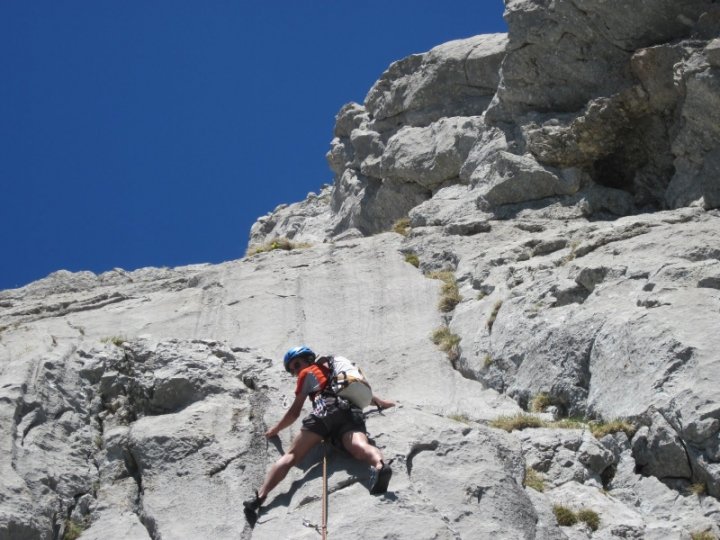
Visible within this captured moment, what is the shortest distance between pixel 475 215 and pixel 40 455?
51.2 ft

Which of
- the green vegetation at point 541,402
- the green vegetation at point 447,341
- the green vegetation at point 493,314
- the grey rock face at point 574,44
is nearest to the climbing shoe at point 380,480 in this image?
the green vegetation at point 541,402

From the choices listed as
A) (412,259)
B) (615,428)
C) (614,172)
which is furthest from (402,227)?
(615,428)

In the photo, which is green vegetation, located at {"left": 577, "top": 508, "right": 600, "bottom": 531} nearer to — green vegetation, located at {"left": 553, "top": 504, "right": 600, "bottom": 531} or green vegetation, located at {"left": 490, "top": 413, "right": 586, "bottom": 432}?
green vegetation, located at {"left": 553, "top": 504, "right": 600, "bottom": 531}

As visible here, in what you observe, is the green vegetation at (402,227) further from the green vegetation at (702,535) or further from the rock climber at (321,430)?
the green vegetation at (702,535)

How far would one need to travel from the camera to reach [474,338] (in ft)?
70.8

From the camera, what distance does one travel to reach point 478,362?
20.9 meters

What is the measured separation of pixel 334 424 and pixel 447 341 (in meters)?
7.22

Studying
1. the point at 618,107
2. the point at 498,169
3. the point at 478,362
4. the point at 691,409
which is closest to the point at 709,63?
the point at 618,107

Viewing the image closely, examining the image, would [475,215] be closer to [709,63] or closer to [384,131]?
[709,63]

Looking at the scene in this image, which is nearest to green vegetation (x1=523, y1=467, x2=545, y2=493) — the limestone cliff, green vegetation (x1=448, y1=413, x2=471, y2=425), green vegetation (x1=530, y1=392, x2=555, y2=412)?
the limestone cliff

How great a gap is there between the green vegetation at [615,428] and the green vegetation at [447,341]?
5071mm

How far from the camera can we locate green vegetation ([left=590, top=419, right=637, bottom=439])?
54.1 ft

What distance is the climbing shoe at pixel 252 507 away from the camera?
1468 centimetres

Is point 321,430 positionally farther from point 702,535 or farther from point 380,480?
point 702,535
